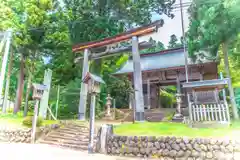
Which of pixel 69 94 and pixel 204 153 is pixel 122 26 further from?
pixel 204 153

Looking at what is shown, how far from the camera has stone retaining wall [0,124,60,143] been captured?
26.5ft

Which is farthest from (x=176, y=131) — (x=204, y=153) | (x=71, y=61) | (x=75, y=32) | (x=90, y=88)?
(x=75, y=32)

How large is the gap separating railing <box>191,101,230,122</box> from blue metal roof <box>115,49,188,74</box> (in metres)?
6.88

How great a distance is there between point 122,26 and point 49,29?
6.96 metres

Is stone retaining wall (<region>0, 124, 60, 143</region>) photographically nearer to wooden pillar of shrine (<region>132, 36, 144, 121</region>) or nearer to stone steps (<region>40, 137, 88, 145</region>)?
stone steps (<region>40, 137, 88, 145</region>)

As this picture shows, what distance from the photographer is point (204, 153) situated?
4.77 metres

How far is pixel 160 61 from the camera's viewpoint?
1606 cm

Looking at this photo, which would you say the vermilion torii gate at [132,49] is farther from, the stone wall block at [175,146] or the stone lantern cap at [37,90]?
the stone wall block at [175,146]

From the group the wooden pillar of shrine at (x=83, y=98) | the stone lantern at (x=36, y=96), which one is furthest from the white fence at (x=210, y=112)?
the stone lantern at (x=36, y=96)

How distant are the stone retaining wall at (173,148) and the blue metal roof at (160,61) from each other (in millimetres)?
9997

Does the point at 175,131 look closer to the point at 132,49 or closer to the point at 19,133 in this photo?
the point at 132,49

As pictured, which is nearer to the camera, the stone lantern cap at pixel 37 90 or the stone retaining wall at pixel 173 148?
the stone retaining wall at pixel 173 148

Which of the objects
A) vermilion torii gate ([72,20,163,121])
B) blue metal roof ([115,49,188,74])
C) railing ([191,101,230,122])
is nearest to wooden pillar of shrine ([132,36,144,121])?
vermilion torii gate ([72,20,163,121])

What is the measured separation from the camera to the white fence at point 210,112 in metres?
7.20
